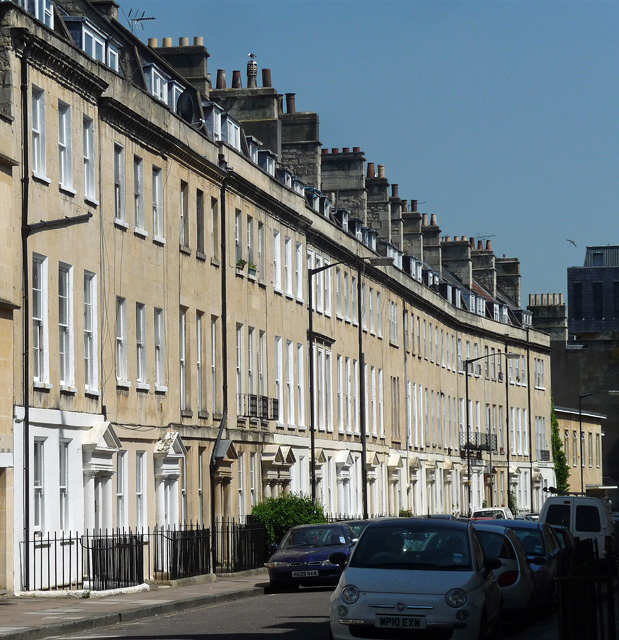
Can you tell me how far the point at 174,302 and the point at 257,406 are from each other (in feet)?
27.7

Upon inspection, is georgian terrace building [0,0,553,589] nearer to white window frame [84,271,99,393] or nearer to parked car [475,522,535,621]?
white window frame [84,271,99,393]

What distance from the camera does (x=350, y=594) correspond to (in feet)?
56.2

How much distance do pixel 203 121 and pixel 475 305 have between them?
49.9 m

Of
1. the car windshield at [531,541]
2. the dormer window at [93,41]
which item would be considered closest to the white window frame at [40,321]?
the dormer window at [93,41]

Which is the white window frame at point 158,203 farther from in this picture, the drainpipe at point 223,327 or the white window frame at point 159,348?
the drainpipe at point 223,327

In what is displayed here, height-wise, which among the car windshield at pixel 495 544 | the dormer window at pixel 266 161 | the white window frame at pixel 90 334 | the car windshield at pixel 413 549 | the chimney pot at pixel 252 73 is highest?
the chimney pot at pixel 252 73

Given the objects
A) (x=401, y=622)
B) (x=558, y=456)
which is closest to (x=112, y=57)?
(x=401, y=622)

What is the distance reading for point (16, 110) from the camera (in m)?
28.8

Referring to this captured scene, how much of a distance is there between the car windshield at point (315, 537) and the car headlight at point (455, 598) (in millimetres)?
15739

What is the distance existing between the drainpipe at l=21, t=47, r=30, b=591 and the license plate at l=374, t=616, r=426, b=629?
12047mm

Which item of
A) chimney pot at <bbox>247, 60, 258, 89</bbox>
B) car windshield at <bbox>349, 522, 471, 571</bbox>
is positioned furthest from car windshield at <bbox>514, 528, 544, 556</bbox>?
chimney pot at <bbox>247, 60, 258, 89</bbox>

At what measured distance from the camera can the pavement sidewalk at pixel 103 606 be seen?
21.4 metres

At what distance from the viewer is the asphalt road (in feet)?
67.5

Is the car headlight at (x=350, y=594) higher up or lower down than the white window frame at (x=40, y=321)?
lower down
